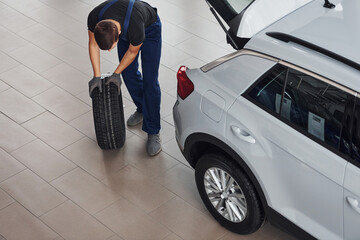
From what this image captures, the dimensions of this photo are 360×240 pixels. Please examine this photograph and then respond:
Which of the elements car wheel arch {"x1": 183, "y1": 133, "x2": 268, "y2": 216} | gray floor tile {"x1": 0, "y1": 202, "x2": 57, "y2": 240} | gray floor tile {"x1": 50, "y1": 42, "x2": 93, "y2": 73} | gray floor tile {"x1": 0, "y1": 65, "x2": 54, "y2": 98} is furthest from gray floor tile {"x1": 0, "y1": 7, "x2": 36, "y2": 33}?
car wheel arch {"x1": 183, "y1": 133, "x2": 268, "y2": 216}

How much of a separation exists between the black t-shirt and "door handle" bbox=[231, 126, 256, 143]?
1193mm

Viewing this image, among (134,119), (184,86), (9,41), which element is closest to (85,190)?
(134,119)

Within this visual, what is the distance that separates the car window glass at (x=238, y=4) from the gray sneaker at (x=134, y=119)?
1.72 metres

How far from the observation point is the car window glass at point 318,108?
4074 mm

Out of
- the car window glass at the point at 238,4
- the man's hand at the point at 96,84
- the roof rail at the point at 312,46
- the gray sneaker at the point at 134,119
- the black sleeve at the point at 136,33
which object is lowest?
the gray sneaker at the point at 134,119

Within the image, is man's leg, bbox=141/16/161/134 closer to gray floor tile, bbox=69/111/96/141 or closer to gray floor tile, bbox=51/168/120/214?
gray floor tile, bbox=69/111/96/141

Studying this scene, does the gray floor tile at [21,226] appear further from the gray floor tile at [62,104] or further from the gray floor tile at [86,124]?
the gray floor tile at [62,104]

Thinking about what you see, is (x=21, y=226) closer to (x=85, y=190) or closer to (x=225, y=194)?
(x=85, y=190)

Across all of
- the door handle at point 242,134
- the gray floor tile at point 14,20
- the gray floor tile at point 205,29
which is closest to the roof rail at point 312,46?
the door handle at point 242,134

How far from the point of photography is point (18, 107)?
6.51 metres

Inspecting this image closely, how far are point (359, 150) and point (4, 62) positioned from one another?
448 cm

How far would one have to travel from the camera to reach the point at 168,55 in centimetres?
721

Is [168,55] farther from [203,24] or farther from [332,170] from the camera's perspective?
[332,170]

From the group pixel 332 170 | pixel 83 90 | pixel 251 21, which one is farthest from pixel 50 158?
pixel 332 170
